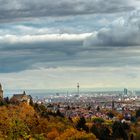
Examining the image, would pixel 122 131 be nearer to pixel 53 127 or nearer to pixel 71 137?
pixel 53 127

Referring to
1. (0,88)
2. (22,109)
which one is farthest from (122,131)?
(0,88)

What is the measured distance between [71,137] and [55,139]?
3.48 m

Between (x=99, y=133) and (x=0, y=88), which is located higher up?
(x=0, y=88)

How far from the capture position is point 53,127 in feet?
341

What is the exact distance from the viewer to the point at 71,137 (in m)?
90.9

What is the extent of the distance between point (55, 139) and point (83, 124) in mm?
37656

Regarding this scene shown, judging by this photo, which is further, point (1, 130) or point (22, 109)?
point (22, 109)

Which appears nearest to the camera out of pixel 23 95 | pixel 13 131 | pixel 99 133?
pixel 13 131

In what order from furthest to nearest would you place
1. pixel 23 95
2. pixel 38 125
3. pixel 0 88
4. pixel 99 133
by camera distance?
1. pixel 23 95
2. pixel 0 88
3. pixel 99 133
4. pixel 38 125

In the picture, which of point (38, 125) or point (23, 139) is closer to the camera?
point (23, 139)

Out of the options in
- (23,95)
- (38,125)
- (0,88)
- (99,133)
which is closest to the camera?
(38,125)

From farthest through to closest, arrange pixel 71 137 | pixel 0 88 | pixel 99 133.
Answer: pixel 0 88, pixel 99 133, pixel 71 137

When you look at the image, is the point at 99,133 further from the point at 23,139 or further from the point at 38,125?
the point at 23,139

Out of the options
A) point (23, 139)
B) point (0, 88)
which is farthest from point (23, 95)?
point (23, 139)
